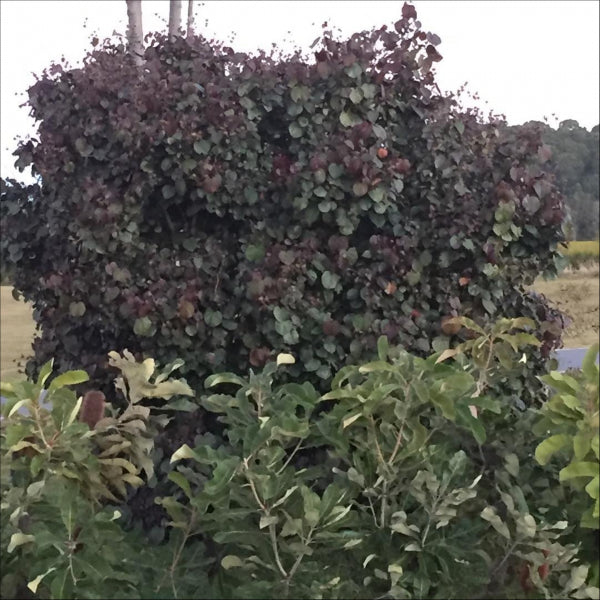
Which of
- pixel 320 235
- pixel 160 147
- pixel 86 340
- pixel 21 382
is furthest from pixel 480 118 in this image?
pixel 21 382

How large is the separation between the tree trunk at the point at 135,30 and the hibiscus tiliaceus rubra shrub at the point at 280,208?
0.43 m

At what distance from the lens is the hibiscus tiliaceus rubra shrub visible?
12.2 feet

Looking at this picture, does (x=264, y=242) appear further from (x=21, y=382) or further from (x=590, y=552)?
(x=590, y=552)

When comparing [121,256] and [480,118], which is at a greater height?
[480,118]

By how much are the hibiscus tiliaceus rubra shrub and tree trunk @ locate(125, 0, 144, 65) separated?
1.43ft

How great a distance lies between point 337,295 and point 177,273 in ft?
2.50

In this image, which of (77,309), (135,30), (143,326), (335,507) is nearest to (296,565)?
(335,507)

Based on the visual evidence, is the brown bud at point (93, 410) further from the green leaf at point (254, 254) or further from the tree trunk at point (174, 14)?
the tree trunk at point (174, 14)

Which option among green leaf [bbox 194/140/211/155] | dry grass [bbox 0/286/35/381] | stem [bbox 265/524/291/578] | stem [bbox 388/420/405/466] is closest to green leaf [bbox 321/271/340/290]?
green leaf [bbox 194/140/211/155]

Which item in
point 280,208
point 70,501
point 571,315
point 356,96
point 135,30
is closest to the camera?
point 70,501

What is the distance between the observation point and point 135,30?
504 cm

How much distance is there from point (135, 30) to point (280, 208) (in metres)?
1.88

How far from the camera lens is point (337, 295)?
12.8 feet

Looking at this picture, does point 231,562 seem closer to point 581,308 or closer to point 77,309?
point 77,309
